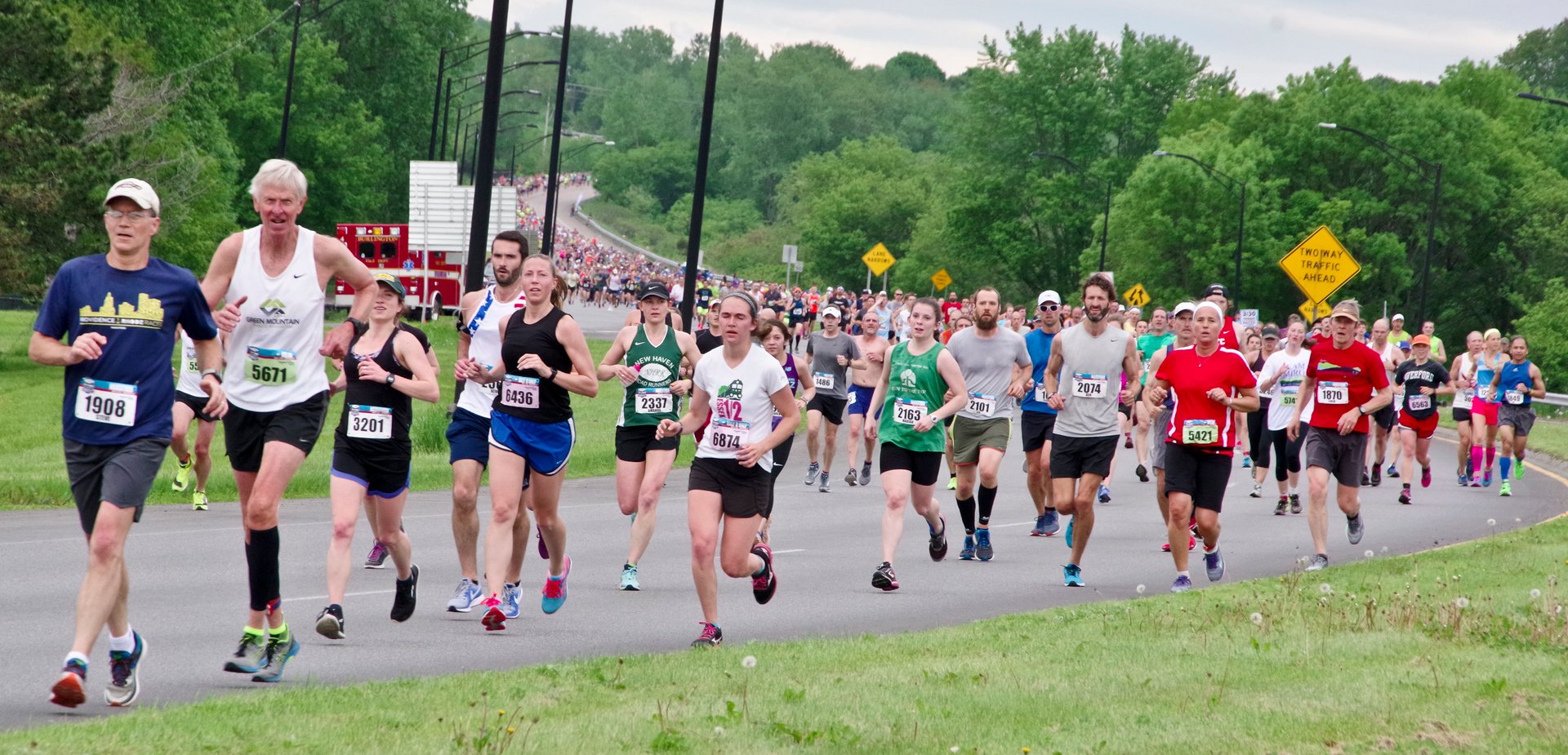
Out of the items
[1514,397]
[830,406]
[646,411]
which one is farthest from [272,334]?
[1514,397]

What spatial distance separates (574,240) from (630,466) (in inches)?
4916

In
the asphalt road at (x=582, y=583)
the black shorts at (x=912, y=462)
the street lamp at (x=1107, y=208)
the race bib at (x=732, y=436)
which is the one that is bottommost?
the asphalt road at (x=582, y=583)

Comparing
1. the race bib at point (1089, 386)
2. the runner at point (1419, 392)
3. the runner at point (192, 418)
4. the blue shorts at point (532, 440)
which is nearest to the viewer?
the blue shorts at point (532, 440)

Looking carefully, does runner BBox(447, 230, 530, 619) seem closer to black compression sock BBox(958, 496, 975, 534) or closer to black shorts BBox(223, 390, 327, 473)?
black shorts BBox(223, 390, 327, 473)

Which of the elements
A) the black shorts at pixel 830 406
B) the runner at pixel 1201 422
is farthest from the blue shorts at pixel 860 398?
the runner at pixel 1201 422

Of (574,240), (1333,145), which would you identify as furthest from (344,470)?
(574,240)

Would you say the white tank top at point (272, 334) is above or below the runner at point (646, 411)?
above

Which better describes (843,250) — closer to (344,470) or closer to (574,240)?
(574,240)

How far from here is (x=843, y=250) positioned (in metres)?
107

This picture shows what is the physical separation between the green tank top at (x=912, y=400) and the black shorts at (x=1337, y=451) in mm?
3067

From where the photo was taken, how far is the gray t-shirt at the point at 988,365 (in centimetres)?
1446

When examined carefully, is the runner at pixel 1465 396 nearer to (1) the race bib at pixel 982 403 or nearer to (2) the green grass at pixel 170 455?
(2) the green grass at pixel 170 455

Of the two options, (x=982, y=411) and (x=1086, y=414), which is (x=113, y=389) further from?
(x=982, y=411)

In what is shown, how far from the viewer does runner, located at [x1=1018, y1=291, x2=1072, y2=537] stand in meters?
15.4
